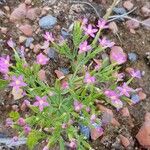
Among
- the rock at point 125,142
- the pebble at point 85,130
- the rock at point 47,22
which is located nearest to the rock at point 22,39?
the rock at point 47,22

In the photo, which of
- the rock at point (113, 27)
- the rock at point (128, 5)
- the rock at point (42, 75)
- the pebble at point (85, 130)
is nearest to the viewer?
the pebble at point (85, 130)

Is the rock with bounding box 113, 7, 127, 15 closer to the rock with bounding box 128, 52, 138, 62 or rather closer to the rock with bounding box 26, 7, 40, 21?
the rock with bounding box 128, 52, 138, 62

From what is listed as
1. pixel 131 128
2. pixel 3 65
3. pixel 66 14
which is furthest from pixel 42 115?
pixel 66 14

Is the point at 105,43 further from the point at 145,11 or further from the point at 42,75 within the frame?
the point at 145,11

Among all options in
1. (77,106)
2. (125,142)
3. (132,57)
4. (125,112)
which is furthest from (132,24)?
(77,106)

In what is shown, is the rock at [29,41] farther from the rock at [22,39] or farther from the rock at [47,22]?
the rock at [47,22]

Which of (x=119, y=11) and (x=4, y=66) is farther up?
(x=4, y=66)

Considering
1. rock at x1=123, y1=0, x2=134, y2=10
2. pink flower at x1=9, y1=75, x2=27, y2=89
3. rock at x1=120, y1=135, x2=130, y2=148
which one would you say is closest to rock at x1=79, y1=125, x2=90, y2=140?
rock at x1=120, y1=135, x2=130, y2=148
